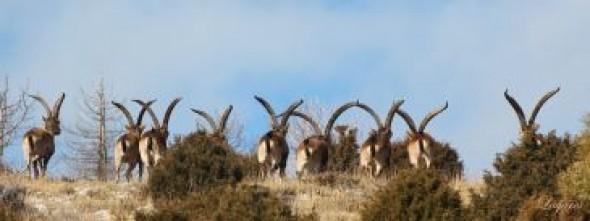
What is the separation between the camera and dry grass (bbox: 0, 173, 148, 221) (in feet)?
65.8

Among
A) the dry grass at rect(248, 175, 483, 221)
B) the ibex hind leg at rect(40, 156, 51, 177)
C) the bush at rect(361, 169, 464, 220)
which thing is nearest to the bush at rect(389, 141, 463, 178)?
the dry grass at rect(248, 175, 483, 221)

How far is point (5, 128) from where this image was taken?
44000mm

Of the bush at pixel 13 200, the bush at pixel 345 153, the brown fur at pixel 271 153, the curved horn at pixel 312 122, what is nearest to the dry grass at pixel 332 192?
the brown fur at pixel 271 153

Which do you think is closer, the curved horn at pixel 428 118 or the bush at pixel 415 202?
the bush at pixel 415 202

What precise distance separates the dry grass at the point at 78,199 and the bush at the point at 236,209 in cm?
266

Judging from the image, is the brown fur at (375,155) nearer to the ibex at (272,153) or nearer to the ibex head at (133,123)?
the ibex at (272,153)

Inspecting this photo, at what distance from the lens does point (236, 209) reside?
1569 cm

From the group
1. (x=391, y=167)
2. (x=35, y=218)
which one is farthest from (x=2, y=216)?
(x=391, y=167)

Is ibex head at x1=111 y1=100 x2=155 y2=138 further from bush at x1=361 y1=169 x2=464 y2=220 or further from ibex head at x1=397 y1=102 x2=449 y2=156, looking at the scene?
bush at x1=361 y1=169 x2=464 y2=220

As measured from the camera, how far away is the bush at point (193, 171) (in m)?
22.5

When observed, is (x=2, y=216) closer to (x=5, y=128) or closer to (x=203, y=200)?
(x=203, y=200)

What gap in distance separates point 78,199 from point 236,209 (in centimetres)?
739

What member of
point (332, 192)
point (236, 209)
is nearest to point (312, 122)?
point (332, 192)

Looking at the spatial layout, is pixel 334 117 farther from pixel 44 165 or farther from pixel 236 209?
pixel 236 209
